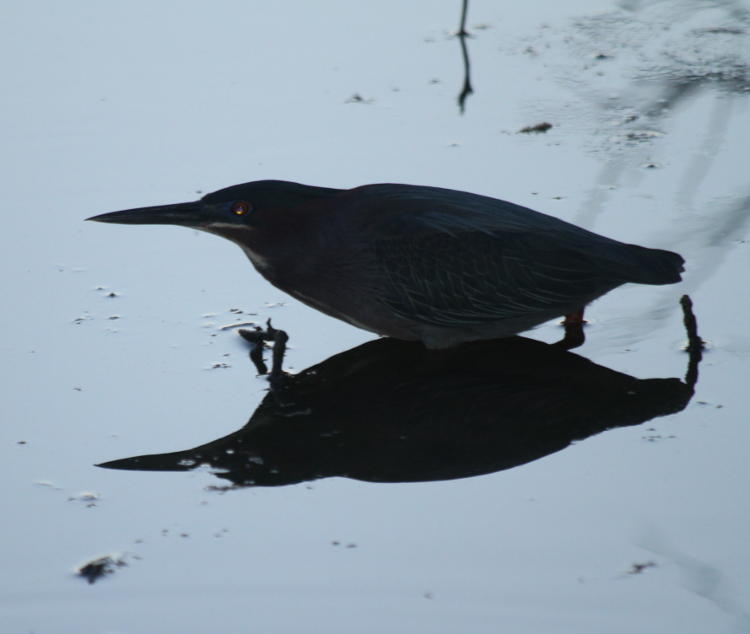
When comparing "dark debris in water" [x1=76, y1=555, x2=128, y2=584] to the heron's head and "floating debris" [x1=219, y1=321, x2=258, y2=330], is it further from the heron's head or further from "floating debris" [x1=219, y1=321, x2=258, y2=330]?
the heron's head

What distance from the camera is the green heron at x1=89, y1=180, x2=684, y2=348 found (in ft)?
14.4

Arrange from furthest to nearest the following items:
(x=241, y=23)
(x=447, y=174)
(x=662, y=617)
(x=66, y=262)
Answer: (x=241, y=23) < (x=447, y=174) < (x=66, y=262) < (x=662, y=617)

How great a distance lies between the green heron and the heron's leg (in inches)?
1.8

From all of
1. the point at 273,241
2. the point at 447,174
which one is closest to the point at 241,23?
the point at 447,174

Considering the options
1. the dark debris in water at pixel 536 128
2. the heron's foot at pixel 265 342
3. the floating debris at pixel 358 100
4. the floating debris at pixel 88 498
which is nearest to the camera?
the floating debris at pixel 88 498

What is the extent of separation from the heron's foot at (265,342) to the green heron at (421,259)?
213 mm

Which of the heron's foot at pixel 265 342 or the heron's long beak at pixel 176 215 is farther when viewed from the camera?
the heron's long beak at pixel 176 215

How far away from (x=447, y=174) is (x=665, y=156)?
98 centimetres

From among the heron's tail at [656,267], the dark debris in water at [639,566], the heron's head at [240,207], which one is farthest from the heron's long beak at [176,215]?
the dark debris in water at [639,566]

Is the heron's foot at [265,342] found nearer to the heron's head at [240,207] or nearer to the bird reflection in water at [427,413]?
the bird reflection in water at [427,413]

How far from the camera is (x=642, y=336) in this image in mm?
Answer: 4434

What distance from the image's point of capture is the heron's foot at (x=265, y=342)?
165 inches

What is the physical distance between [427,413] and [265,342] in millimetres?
670

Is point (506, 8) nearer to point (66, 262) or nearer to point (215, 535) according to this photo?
point (66, 262)
